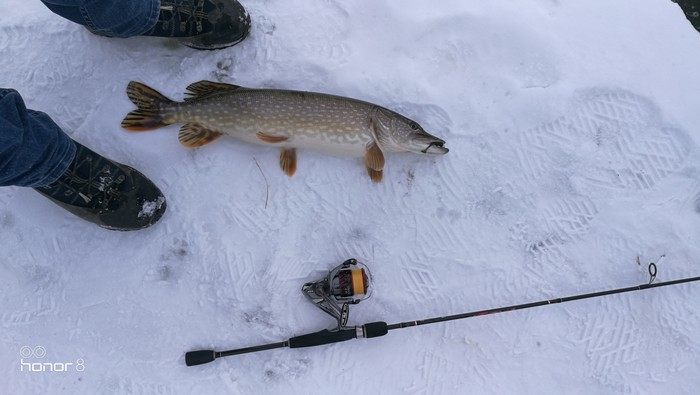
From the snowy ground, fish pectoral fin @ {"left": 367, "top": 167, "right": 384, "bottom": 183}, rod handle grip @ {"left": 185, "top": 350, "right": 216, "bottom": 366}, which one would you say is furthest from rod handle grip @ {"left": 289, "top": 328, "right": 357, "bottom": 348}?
fish pectoral fin @ {"left": 367, "top": 167, "right": 384, "bottom": 183}

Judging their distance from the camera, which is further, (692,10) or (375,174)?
(692,10)

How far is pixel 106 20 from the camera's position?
207 cm

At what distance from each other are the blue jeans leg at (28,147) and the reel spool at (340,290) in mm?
1312

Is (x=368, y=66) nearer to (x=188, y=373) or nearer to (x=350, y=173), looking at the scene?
(x=350, y=173)

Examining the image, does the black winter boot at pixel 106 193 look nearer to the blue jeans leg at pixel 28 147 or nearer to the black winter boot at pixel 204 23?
the blue jeans leg at pixel 28 147

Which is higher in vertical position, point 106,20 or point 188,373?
point 106,20

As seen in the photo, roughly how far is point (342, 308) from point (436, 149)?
3.23 feet

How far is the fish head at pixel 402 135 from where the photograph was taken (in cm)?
246

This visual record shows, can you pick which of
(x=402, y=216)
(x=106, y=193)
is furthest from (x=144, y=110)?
(x=402, y=216)

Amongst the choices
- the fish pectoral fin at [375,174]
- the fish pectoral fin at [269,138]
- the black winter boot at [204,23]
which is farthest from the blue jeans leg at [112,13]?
the fish pectoral fin at [375,174]

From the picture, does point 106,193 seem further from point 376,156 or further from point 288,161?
point 376,156

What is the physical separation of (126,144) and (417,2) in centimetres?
188

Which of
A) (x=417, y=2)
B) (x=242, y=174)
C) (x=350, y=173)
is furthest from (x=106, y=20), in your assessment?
(x=417, y=2)

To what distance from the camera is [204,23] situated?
2.49 metres
